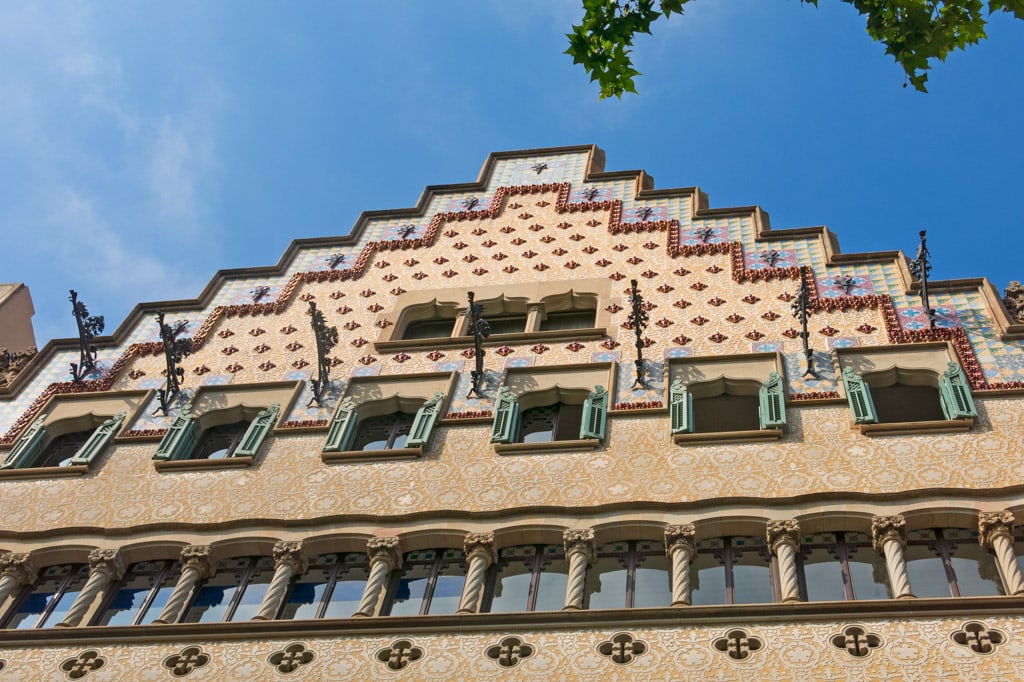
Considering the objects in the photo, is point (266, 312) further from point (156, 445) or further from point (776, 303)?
point (776, 303)

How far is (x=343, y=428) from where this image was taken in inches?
482

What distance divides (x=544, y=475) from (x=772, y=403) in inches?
90.8

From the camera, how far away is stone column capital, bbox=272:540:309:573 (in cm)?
1035

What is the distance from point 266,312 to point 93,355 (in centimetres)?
217

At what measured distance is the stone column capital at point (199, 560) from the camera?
34.4 ft

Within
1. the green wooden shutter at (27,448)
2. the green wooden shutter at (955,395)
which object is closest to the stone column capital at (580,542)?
the green wooden shutter at (955,395)

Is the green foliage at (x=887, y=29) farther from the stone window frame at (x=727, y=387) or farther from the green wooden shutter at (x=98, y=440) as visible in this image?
the green wooden shutter at (x=98, y=440)

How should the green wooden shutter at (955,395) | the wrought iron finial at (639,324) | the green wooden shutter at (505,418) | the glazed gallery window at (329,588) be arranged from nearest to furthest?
1. the glazed gallery window at (329,588)
2. the green wooden shutter at (955,395)
3. the green wooden shutter at (505,418)
4. the wrought iron finial at (639,324)

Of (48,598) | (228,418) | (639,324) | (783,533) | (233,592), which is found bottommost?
(48,598)

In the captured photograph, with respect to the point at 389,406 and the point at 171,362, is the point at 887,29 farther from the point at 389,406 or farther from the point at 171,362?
the point at 171,362

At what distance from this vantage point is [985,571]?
921cm

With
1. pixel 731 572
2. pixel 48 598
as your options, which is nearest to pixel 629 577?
pixel 731 572

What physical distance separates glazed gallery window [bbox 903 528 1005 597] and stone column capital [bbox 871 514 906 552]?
115mm

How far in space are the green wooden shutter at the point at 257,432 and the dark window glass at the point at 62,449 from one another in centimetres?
202
